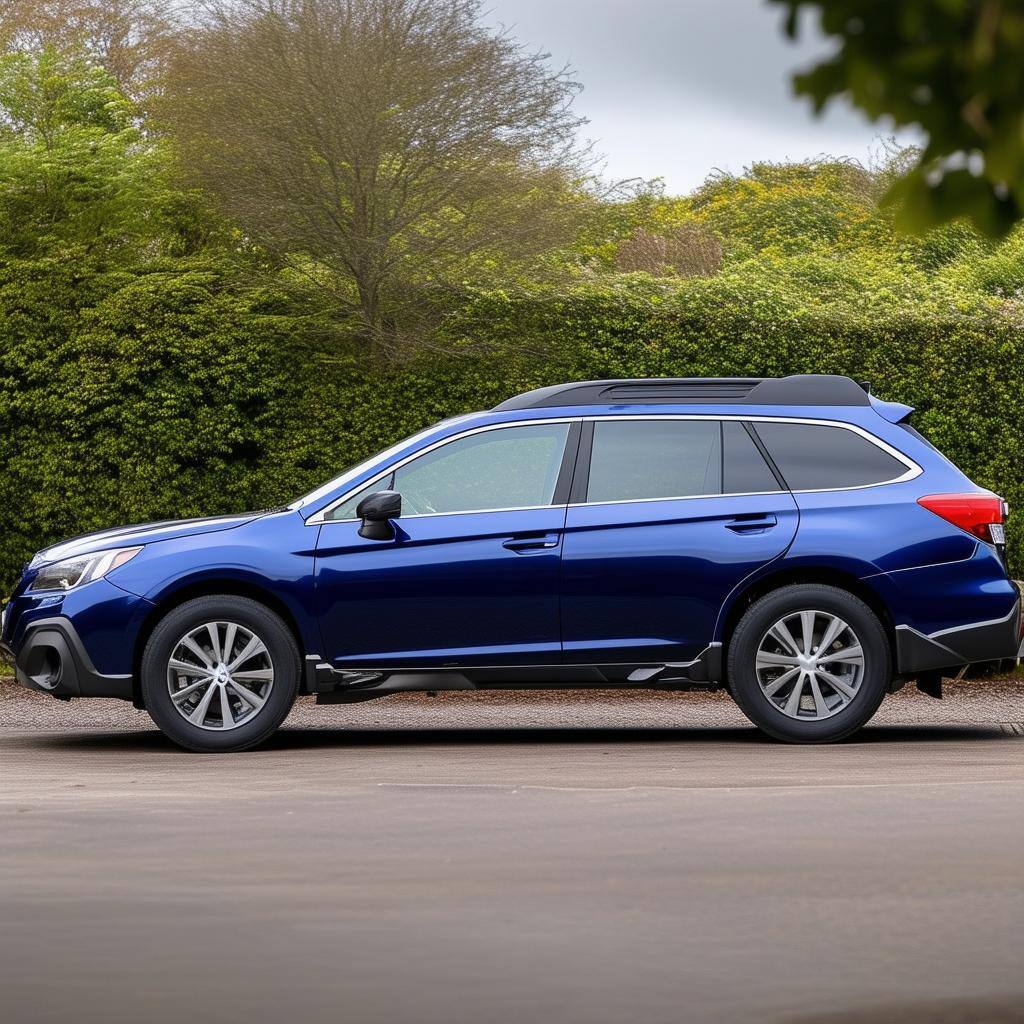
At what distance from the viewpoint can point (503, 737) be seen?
9.95 metres

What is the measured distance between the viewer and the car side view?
901 cm

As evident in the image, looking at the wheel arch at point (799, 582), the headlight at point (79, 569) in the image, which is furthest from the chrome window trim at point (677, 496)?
the headlight at point (79, 569)

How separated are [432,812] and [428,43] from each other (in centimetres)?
1094

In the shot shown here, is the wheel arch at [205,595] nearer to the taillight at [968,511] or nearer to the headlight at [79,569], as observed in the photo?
the headlight at [79,569]

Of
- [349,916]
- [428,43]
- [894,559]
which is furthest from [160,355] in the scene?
[349,916]

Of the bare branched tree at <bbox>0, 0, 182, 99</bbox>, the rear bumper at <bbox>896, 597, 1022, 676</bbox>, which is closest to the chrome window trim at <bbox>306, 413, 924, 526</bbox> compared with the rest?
the rear bumper at <bbox>896, 597, 1022, 676</bbox>

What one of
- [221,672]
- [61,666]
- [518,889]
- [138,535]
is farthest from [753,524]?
[518,889]

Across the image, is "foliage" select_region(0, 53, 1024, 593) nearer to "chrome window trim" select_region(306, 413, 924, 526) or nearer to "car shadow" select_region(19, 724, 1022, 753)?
"car shadow" select_region(19, 724, 1022, 753)

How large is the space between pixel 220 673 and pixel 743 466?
2.86 metres

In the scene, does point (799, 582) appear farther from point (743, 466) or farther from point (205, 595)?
point (205, 595)

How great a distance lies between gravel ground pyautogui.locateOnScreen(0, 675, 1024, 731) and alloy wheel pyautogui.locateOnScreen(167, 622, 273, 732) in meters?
1.63

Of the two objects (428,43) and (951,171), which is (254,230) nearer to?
(428,43)

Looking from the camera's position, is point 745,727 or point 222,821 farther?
point 745,727

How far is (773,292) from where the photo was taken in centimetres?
1773
